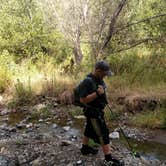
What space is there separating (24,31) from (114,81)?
6.59 meters

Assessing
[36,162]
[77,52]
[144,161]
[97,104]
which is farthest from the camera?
[77,52]

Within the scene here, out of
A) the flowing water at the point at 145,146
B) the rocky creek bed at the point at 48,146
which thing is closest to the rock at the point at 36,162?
the rocky creek bed at the point at 48,146

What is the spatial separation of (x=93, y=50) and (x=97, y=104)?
643 centimetres

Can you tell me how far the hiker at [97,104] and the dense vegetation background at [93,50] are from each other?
3180 mm

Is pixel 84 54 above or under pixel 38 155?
above

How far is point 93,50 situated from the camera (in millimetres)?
11586

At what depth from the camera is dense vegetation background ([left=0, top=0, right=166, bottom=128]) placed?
10.6m

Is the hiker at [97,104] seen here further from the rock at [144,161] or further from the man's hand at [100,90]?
the rock at [144,161]

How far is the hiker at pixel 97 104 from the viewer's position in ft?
16.7

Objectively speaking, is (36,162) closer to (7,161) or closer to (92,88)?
(7,161)

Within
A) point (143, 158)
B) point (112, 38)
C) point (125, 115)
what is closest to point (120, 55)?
point (112, 38)

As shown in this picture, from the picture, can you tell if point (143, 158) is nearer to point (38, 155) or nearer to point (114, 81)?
point (38, 155)

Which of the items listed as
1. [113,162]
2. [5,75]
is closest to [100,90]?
[113,162]

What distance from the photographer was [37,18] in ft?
49.8
